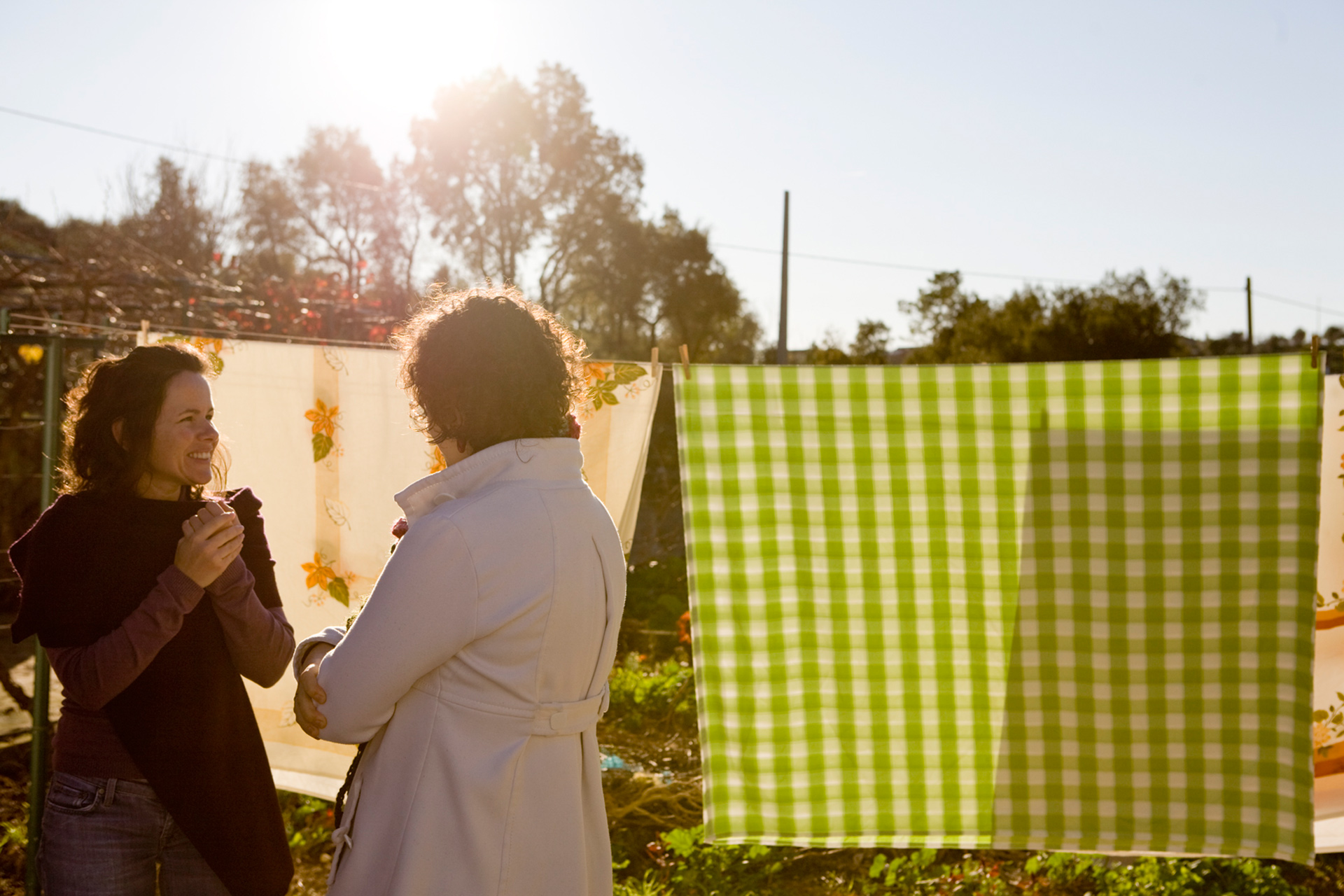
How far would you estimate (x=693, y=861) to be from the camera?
3676mm

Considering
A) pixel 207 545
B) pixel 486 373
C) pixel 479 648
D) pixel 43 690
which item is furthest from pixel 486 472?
pixel 43 690

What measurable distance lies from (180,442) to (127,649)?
41cm

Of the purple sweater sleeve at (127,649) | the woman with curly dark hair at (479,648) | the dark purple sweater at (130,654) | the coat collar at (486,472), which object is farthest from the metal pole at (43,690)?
the coat collar at (486,472)

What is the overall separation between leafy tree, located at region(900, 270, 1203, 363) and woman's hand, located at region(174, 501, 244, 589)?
19342 millimetres

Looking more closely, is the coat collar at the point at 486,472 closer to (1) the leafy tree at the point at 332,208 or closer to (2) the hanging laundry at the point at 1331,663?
(2) the hanging laundry at the point at 1331,663

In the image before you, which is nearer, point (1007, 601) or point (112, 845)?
point (112, 845)

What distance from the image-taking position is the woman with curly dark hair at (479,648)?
1420 mm

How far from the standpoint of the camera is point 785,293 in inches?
747

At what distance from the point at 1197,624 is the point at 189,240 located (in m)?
17.1

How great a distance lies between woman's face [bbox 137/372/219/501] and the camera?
6.31 ft

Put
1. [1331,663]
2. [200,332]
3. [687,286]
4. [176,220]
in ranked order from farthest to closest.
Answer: [687,286]
[176,220]
[200,332]
[1331,663]

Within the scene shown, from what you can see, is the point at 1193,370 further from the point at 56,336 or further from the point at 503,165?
the point at 503,165

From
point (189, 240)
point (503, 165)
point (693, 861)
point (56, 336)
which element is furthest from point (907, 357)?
point (56, 336)

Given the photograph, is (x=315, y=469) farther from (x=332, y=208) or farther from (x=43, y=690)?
(x=332, y=208)
